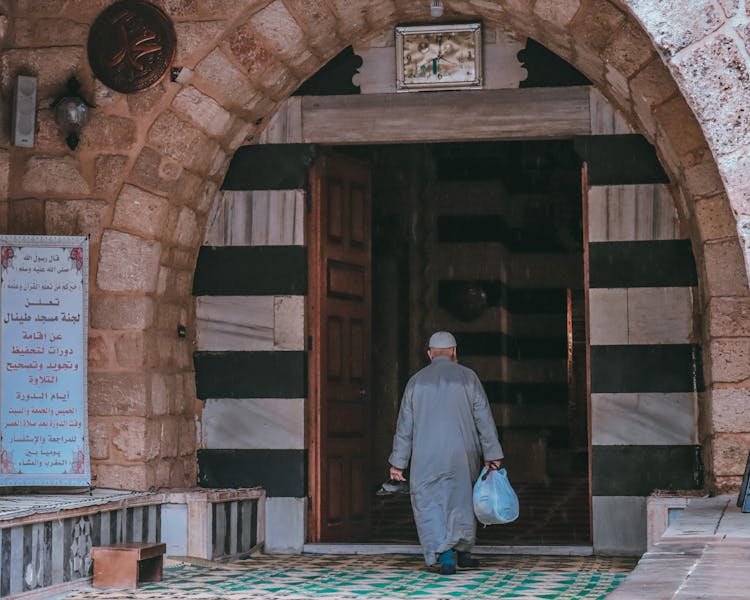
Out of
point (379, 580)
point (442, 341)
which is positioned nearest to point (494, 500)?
point (379, 580)

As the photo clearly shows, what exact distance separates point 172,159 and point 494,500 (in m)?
2.52

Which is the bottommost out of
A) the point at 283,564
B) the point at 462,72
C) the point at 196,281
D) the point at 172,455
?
the point at 283,564

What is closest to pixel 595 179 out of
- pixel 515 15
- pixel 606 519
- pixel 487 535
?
pixel 515 15

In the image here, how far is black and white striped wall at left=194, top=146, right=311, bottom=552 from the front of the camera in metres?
8.08

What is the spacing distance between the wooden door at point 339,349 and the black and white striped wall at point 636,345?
1563 millimetres

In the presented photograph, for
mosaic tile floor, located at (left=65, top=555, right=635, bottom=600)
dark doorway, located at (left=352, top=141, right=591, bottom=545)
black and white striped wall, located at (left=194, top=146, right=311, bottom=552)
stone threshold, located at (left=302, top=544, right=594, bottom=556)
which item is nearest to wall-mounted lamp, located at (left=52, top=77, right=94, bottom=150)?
black and white striped wall, located at (left=194, top=146, right=311, bottom=552)

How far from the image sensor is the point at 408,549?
8.00 meters

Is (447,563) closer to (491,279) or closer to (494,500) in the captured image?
(494,500)

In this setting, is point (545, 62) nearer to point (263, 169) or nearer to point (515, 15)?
point (515, 15)

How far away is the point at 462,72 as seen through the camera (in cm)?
789

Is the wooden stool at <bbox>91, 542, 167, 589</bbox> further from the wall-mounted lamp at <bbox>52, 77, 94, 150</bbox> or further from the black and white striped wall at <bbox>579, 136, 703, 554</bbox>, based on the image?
the black and white striped wall at <bbox>579, 136, 703, 554</bbox>

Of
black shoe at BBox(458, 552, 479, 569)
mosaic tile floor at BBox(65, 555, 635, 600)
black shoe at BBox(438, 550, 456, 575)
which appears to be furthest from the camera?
black shoe at BBox(458, 552, 479, 569)

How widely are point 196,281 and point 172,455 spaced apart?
107 centimetres

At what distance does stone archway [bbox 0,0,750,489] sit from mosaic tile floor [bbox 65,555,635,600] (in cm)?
76
